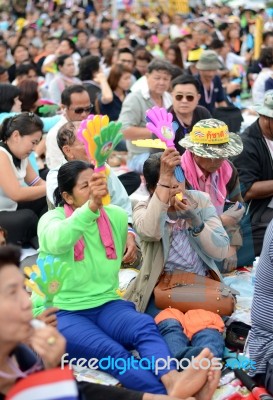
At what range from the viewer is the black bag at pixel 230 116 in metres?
7.10

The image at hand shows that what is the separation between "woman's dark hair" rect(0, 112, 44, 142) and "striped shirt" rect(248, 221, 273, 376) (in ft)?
6.38

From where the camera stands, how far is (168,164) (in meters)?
3.22

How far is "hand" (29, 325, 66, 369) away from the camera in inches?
77.7

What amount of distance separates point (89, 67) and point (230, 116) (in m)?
1.99

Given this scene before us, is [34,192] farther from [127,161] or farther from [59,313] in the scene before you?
[127,161]

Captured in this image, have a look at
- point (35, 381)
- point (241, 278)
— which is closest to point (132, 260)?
point (241, 278)

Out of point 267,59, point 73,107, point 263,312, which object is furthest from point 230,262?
point 267,59

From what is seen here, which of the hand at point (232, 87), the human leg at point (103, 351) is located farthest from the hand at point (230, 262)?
the hand at point (232, 87)

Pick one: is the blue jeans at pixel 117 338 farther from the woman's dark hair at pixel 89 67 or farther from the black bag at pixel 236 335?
the woman's dark hair at pixel 89 67

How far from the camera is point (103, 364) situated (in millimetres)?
3090

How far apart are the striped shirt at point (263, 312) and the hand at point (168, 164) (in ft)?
1.69

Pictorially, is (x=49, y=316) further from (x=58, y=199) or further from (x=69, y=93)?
(x=69, y=93)

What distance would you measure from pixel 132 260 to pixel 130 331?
0.92 metres

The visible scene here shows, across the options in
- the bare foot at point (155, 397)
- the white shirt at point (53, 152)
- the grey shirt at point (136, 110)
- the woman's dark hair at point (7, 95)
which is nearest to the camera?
the bare foot at point (155, 397)
